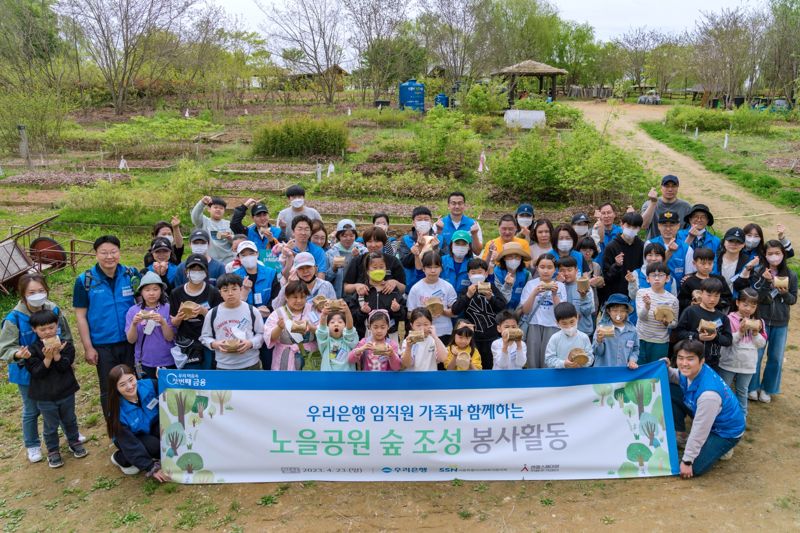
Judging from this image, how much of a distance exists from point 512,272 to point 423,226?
4.03 ft

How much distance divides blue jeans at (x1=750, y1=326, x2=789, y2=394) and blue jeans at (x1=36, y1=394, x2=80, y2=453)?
6130 mm

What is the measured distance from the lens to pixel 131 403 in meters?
4.60

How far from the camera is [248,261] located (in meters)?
5.47

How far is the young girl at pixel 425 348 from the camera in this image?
15.4 ft

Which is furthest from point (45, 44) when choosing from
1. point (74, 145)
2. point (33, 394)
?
point (33, 394)

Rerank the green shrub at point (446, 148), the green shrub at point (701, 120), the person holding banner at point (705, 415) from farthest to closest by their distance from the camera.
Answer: the green shrub at point (701, 120), the green shrub at point (446, 148), the person holding banner at point (705, 415)

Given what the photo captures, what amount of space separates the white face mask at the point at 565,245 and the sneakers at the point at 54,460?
4873 mm

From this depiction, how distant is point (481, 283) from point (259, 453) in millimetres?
2270

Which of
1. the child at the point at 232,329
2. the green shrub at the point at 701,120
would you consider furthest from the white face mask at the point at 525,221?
the green shrub at the point at 701,120

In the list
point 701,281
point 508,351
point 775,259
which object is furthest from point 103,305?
point 775,259

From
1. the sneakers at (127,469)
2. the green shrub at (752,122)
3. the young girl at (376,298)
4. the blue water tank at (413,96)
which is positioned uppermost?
the blue water tank at (413,96)

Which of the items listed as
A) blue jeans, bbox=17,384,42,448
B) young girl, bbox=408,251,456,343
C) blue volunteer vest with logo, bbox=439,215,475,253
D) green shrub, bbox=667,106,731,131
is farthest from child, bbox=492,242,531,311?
green shrub, bbox=667,106,731,131

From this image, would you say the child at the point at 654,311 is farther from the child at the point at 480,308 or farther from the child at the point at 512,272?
the child at the point at 480,308

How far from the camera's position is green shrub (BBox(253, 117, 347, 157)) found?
755 inches
